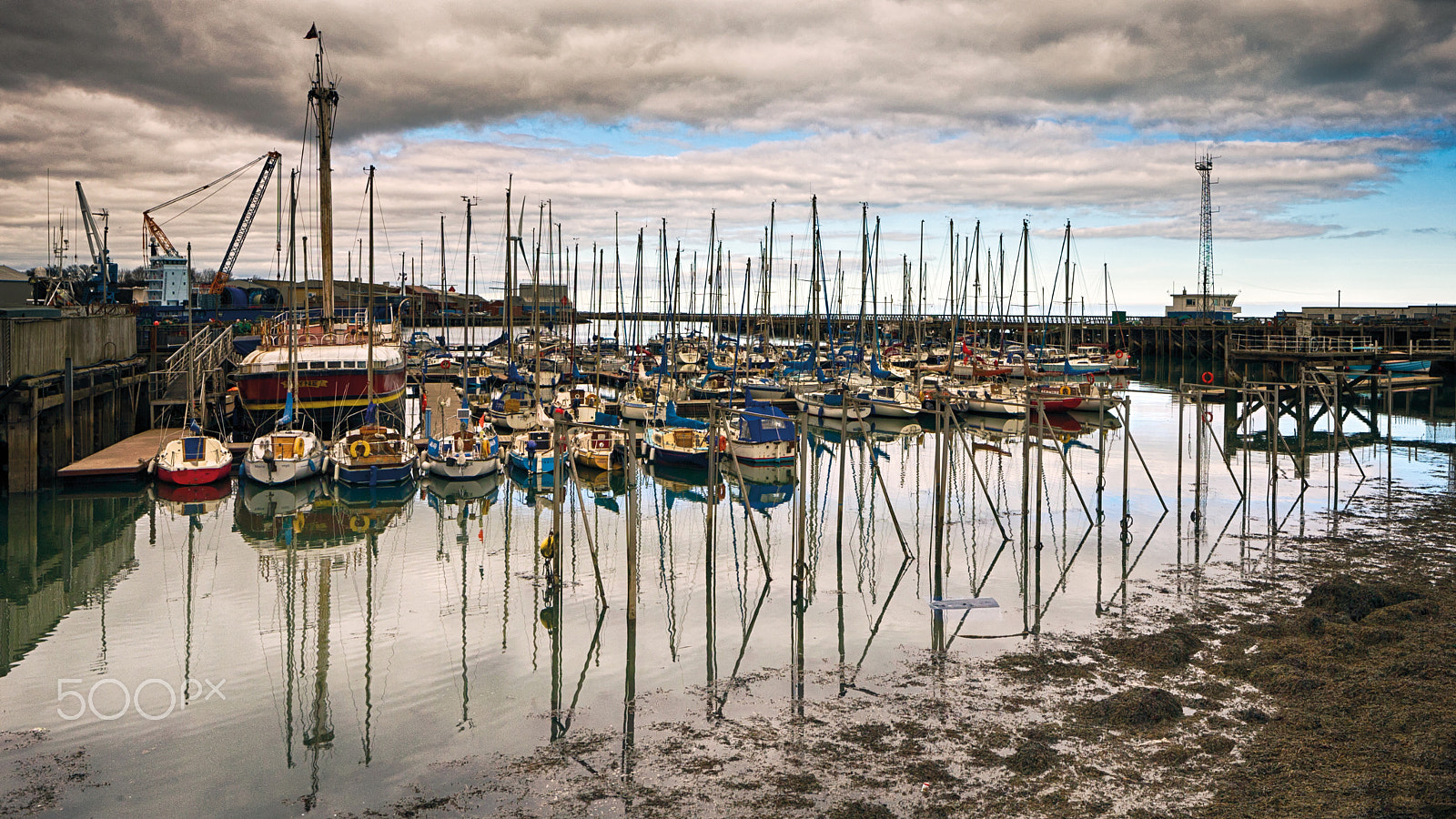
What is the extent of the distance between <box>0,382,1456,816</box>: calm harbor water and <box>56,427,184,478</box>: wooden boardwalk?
30.9 inches

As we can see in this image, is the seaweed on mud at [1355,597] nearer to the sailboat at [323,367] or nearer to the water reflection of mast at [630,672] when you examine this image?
the water reflection of mast at [630,672]

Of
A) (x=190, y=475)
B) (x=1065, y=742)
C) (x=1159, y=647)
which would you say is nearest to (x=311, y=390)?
(x=190, y=475)

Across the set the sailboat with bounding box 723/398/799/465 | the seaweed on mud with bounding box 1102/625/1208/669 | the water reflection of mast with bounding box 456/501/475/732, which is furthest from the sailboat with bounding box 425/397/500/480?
the seaweed on mud with bounding box 1102/625/1208/669

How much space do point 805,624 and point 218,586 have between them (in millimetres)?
16571

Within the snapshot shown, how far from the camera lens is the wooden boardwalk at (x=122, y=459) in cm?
4147

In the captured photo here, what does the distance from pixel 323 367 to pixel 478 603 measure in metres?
28.5

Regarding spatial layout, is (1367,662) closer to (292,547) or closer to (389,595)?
(389,595)

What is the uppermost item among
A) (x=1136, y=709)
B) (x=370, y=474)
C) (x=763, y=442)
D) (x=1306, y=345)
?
(x=1306, y=345)

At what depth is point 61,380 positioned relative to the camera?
138ft

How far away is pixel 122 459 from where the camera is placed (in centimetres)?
4406

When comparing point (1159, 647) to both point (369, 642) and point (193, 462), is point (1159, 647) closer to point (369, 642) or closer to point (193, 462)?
point (369, 642)

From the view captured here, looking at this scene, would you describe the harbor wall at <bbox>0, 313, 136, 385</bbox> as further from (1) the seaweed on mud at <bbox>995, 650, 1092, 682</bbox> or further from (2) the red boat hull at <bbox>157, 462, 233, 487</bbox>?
(1) the seaweed on mud at <bbox>995, 650, 1092, 682</bbox>

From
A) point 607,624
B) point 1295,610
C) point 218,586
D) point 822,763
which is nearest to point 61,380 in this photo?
point 218,586

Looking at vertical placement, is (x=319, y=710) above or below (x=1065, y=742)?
below
